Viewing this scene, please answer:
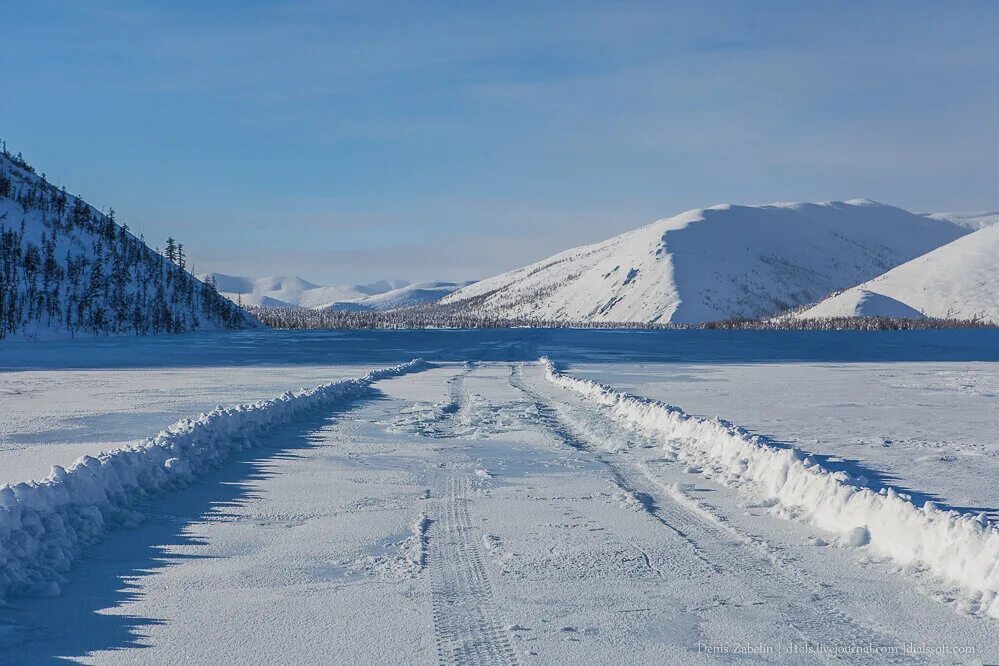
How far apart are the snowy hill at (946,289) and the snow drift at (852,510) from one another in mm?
165712

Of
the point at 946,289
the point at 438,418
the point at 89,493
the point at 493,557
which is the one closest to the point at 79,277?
the point at 438,418

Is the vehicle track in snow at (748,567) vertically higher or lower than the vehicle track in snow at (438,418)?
lower

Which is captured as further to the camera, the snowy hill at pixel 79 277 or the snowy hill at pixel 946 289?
the snowy hill at pixel 946 289

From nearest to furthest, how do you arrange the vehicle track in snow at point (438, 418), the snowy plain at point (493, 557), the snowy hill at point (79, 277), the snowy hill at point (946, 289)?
the snowy plain at point (493, 557) → the vehicle track in snow at point (438, 418) → the snowy hill at point (79, 277) → the snowy hill at point (946, 289)

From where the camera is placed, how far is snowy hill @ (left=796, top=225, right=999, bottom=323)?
16912 centimetres

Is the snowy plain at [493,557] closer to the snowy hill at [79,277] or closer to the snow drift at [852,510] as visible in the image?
the snow drift at [852,510]

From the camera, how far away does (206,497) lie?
1095 centimetres

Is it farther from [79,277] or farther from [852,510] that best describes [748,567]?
[79,277]

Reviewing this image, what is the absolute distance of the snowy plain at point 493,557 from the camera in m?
6.09

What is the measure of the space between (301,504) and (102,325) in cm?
12631

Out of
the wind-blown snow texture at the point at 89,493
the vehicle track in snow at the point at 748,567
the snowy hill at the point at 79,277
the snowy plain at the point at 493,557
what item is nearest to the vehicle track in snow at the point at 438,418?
the snowy plain at the point at 493,557

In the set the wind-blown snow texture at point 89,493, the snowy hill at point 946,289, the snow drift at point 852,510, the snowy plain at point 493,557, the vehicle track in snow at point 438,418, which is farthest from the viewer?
the snowy hill at point 946,289

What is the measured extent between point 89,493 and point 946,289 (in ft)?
639

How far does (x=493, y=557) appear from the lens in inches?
320
